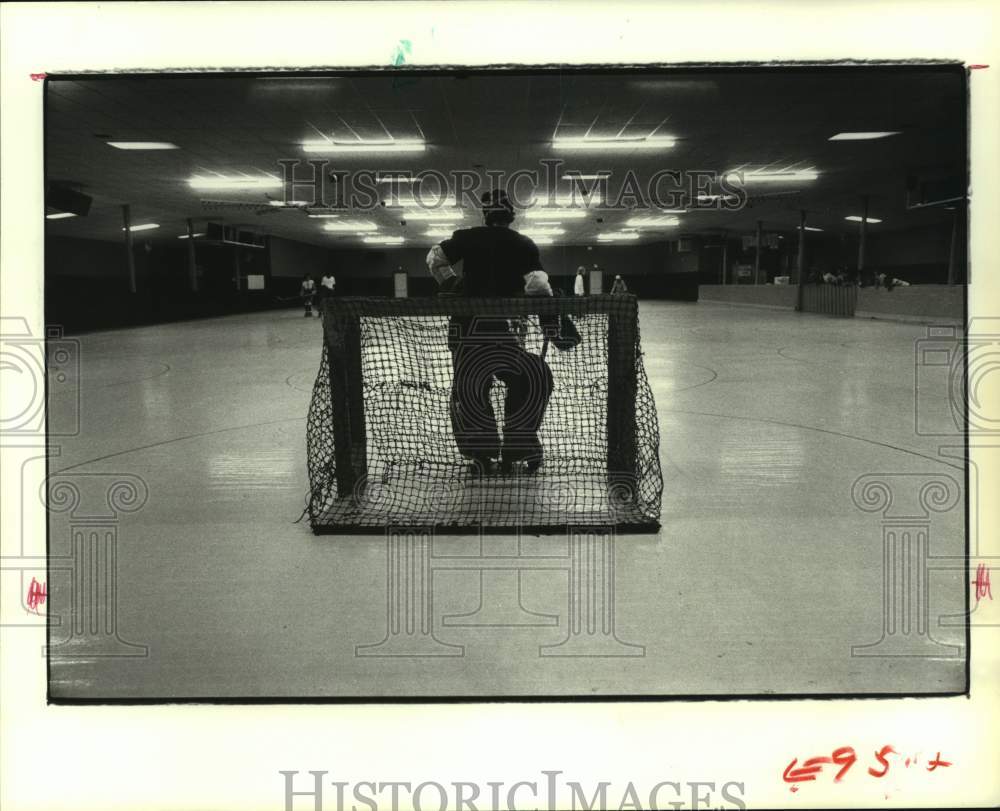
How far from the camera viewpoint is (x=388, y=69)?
145 centimetres

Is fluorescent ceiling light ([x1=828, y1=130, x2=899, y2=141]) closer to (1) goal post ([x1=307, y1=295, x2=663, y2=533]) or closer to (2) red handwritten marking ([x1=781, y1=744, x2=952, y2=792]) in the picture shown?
(1) goal post ([x1=307, y1=295, x2=663, y2=533])

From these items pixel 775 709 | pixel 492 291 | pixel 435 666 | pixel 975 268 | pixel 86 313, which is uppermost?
pixel 86 313

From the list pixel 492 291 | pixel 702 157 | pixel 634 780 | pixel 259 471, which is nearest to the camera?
pixel 634 780

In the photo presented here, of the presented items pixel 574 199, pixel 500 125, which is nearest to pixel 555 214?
pixel 574 199

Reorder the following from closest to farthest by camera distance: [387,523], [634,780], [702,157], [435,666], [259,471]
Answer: [634,780]
[435,666]
[387,523]
[259,471]
[702,157]

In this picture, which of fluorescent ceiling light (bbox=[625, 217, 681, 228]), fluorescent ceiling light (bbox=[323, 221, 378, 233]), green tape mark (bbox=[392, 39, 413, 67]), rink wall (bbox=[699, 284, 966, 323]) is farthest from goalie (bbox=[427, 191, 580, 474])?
fluorescent ceiling light (bbox=[625, 217, 681, 228])

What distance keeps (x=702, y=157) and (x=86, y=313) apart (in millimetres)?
13244

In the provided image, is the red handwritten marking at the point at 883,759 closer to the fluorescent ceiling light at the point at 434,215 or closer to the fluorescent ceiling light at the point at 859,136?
the fluorescent ceiling light at the point at 859,136

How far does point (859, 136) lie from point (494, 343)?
12.3 meters

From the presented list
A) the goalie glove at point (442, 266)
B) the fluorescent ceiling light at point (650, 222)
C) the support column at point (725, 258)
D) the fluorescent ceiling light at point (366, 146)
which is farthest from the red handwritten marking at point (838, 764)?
the support column at point (725, 258)

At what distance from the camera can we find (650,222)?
30.4m

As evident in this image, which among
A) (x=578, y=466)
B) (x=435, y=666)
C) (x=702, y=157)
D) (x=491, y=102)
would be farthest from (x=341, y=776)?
(x=702, y=157)

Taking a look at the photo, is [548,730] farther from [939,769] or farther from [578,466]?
[578,466]

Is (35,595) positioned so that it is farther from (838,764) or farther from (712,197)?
(712,197)
